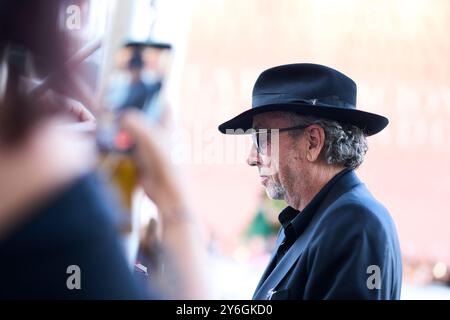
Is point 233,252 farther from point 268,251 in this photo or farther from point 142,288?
point 142,288

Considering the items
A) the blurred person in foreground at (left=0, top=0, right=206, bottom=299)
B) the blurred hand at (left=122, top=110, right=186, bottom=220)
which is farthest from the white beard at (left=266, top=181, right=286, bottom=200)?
the blurred person in foreground at (left=0, top=0, right=206, bottom=299)

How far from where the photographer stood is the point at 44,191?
62 cm

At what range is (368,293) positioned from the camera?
1.17m

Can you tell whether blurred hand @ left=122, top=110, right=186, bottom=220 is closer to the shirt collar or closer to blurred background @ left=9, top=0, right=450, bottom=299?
blurred background @ left=9, top=0, right=450, bottom=299

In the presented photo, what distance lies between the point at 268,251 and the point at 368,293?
2.70 ft

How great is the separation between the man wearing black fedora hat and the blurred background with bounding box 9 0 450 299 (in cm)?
33

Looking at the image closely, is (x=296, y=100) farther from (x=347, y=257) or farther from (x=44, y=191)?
(x=44, y=191)

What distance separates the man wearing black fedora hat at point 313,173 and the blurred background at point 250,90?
1.08 feet

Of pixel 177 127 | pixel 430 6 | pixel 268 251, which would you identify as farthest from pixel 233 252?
pixel 430 6

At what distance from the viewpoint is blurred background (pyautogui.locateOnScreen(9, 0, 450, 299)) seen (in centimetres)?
178

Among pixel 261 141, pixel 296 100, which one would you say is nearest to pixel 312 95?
pixel 296 100

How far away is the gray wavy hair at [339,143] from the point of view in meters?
1.41

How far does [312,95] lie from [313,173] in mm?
194

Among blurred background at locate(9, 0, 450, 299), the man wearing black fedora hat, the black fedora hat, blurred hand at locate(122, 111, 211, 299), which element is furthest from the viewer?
blurred background at locate(9, 0, 450, 299)
